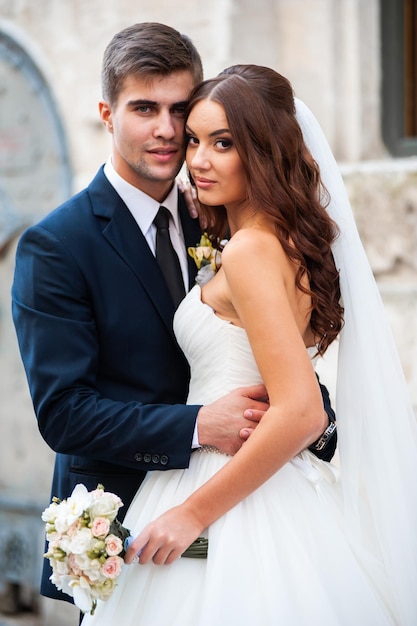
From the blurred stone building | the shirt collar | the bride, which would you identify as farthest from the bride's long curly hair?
the blurred stone building

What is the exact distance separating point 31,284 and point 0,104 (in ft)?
9.10

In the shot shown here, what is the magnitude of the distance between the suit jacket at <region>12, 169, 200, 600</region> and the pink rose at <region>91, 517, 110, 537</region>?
286mm

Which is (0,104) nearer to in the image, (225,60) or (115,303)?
(225,60)

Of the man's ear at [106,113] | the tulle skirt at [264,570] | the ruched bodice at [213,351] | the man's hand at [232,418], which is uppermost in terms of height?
the man's ear at [106,113]

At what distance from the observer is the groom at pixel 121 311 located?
Answer: 253 cm

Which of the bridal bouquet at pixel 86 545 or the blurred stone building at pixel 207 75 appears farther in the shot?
the blurred stone building at pixel 207 75

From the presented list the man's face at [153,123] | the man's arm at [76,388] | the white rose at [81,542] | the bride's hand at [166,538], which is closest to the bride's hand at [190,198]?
the man's face at [153,123]

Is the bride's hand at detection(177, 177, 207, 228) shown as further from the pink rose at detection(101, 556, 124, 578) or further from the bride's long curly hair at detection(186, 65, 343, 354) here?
the pink rose at detection(101, 556, 124, 578)

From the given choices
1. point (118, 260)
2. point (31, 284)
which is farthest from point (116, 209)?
point (31, 284)

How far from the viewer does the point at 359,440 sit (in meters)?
2.62

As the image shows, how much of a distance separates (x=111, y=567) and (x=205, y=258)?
95 centimetres

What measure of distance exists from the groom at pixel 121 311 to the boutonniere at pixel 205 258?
10cm

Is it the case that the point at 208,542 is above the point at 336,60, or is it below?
below

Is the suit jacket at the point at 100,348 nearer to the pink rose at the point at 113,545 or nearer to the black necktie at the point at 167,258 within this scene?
the black necktie at the point at 167,258
